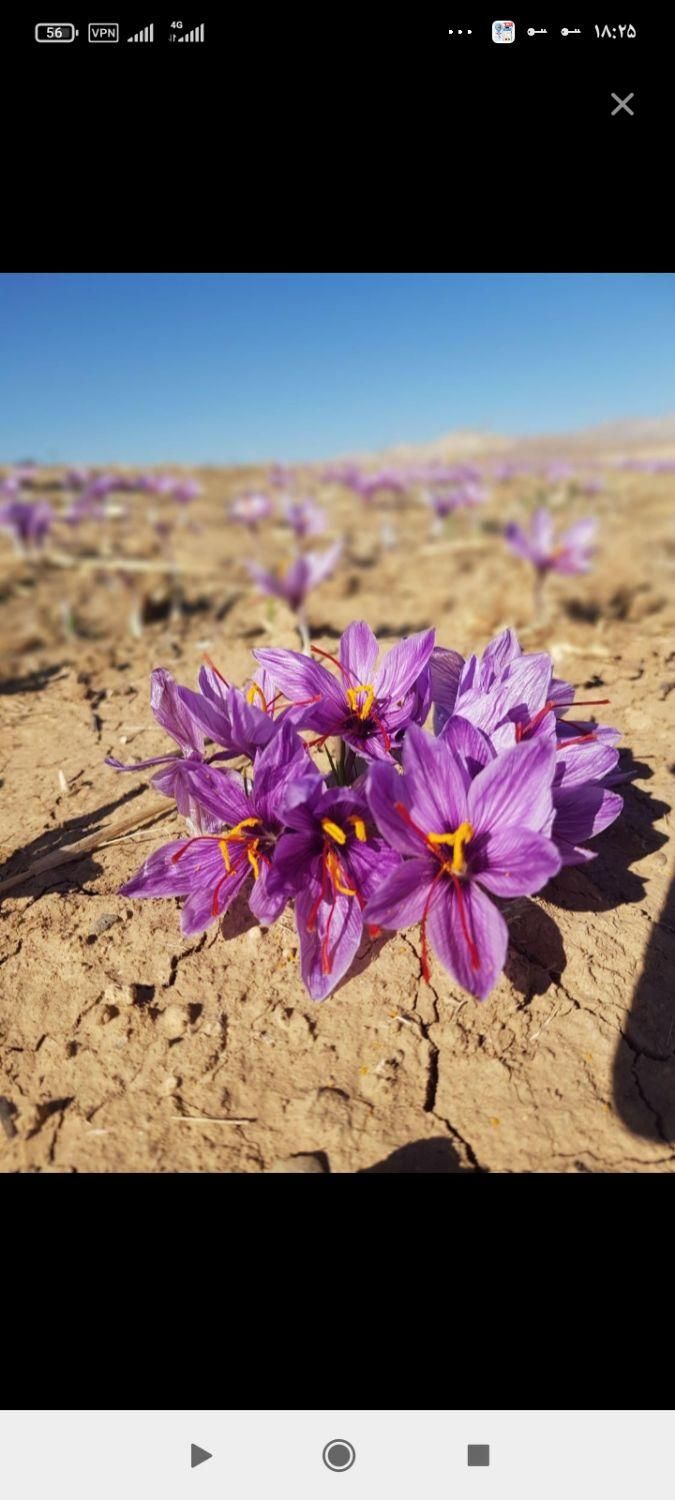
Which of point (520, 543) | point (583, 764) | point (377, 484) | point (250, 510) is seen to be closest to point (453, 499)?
point (377, 484)

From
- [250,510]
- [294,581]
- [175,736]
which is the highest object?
[250,510]

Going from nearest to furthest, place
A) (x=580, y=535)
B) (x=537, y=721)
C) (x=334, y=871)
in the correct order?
1. (x=334, y=871)
2. (x=537, y=721)
3. (x=580, y=535)

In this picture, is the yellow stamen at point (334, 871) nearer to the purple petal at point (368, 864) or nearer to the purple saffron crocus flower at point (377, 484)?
the purple petal at point (368, 864)

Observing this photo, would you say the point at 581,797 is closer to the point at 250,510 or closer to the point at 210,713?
the point at 210,713

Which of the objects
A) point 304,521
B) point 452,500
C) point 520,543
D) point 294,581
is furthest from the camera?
point 452,500

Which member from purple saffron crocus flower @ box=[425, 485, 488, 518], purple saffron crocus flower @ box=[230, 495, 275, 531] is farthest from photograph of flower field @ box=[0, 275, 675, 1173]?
purple saffron crocus flower @ box=[425, 485, 488, 518]
